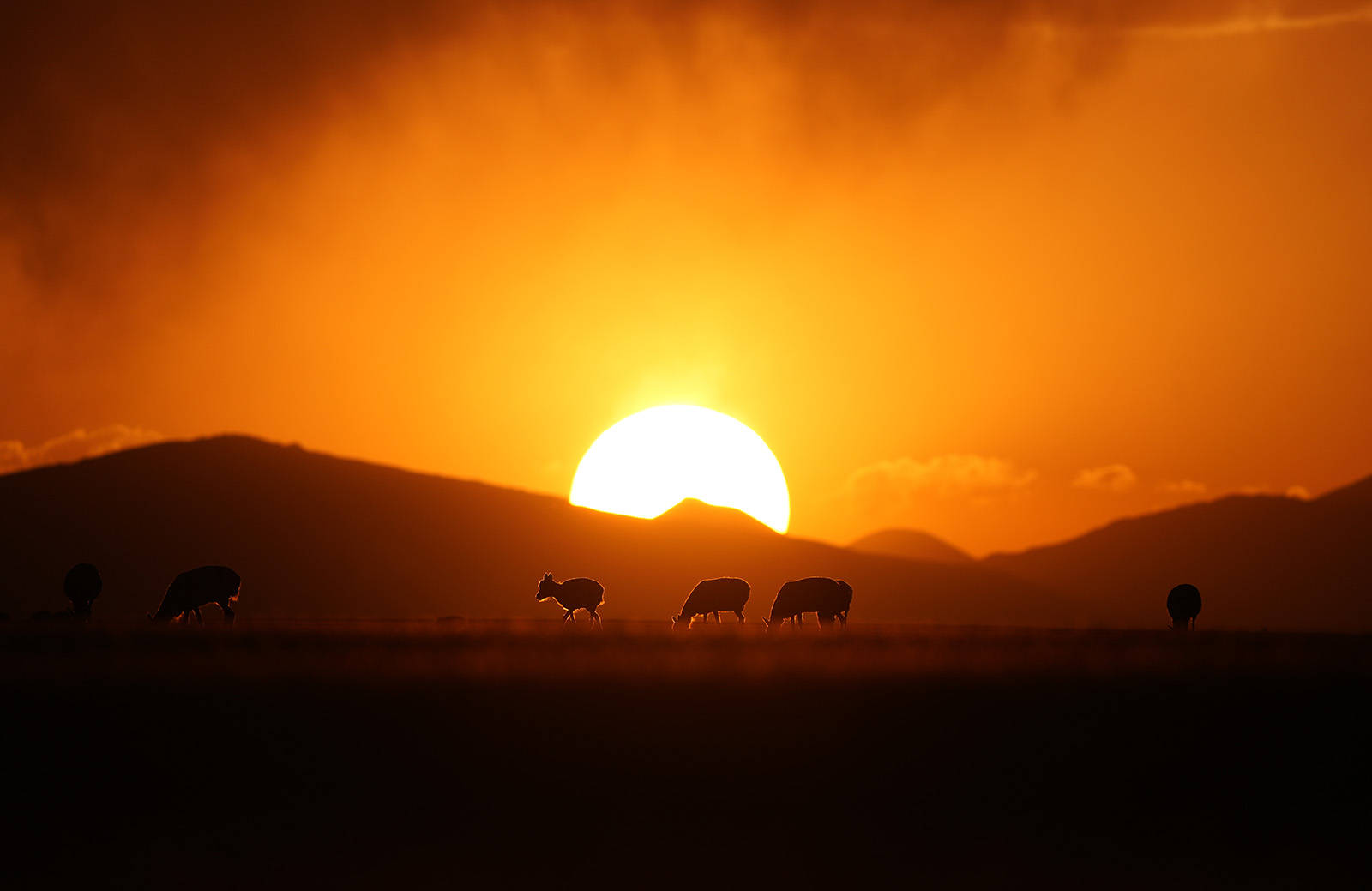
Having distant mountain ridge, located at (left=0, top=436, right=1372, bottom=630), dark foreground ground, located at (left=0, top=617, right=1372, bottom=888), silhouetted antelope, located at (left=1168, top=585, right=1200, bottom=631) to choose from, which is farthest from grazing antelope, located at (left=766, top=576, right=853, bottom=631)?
distant mountain ridge, located at (left=0, top=436, right=1372, bottom=630)

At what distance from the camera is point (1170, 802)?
19.2 metres

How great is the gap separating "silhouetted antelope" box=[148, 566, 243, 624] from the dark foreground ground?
11410mm

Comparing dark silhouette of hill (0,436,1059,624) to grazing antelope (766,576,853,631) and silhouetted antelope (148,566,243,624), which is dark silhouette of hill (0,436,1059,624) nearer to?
silhouetted antelope (148,566,243,624)

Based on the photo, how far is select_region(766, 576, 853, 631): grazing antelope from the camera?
38.5 meters

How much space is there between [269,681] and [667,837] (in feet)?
25.2

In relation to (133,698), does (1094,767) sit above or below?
below

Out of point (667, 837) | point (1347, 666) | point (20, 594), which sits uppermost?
point (20, 594)

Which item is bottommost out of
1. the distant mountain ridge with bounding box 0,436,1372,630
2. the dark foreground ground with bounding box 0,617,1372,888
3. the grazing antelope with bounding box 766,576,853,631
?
the dark foreground ground with bounding box 0,617,1372,888

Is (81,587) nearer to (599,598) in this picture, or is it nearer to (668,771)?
(599,598)

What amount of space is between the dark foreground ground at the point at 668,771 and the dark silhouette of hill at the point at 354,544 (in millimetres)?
86684

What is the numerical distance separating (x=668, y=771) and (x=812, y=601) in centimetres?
2007

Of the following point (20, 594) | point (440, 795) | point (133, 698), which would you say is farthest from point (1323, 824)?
point (20, 594)

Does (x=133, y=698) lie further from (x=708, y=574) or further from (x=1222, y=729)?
(x=708, y=574)

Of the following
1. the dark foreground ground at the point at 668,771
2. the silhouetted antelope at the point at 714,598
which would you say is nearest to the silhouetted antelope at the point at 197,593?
the dark foreground ground at the point at 668,771
